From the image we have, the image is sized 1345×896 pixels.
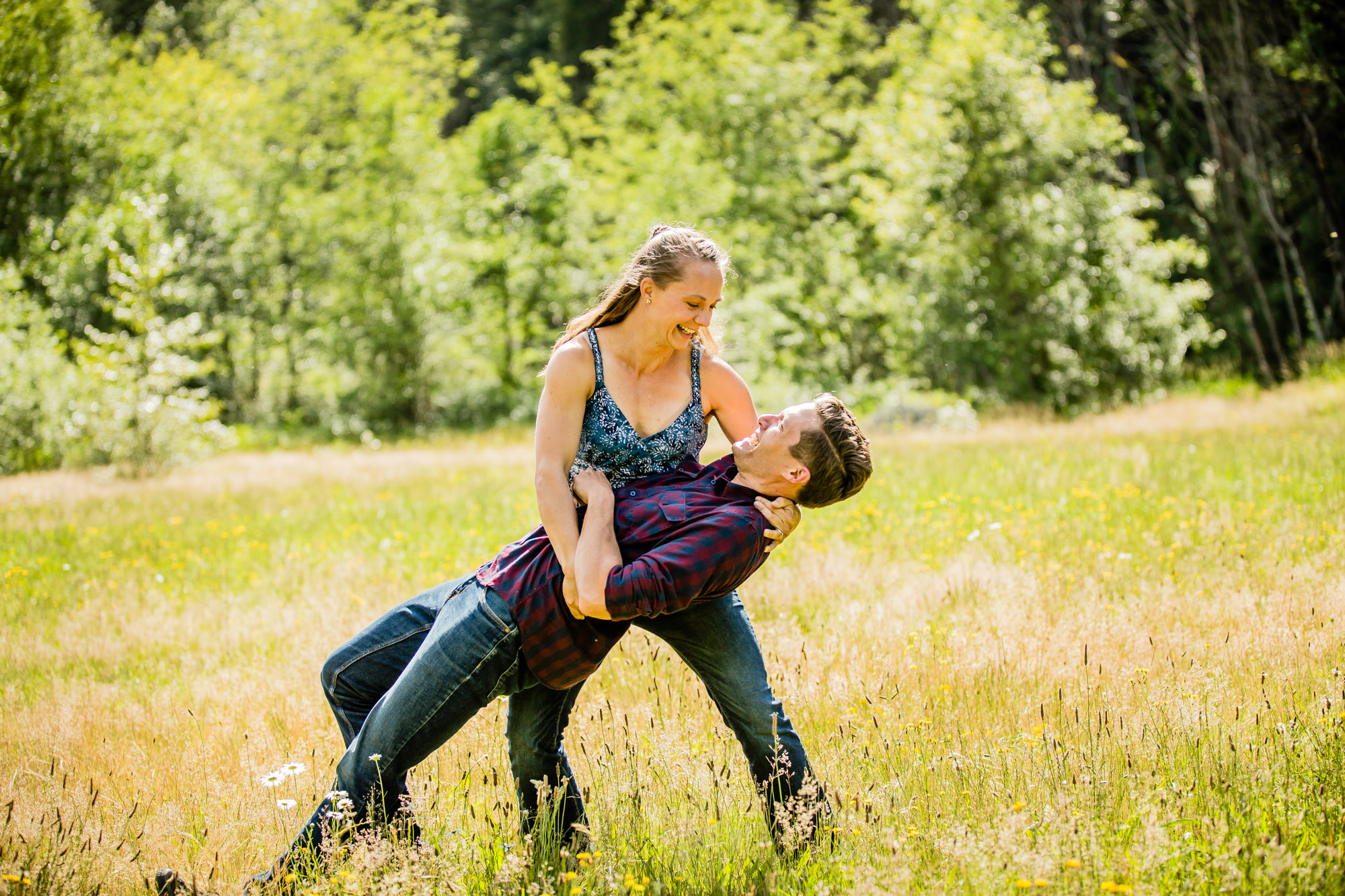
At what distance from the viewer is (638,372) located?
3.17 meters

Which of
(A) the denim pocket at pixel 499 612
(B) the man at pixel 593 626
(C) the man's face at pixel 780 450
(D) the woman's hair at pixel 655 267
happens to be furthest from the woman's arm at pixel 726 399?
(A) the denim pocket at pixel 499 612

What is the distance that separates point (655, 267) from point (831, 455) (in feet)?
2.77

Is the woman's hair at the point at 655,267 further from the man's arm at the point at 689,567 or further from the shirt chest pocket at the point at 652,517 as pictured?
the man's arm at the point at 689,567

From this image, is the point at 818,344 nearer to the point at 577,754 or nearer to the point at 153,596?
the point at 153,596

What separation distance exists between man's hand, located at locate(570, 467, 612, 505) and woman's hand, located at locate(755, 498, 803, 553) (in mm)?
461

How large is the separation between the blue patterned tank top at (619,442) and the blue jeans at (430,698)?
55 cm

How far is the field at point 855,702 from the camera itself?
2.90 metres

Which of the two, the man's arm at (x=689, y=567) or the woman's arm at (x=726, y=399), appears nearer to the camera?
the man's arm at (x=689, y=567)

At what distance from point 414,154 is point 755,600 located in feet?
68.2

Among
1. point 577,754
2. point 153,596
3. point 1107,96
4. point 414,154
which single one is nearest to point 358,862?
point 577,754

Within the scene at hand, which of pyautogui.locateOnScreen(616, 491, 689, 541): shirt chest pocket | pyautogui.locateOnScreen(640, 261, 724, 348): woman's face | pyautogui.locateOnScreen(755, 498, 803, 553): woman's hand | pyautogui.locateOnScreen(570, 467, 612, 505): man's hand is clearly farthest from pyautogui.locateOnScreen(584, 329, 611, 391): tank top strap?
pyautogui.locateOnScreen(755, 498, 803, 553): woman's hand

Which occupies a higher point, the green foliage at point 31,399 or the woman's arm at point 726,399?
the woman's arm at point 726,399

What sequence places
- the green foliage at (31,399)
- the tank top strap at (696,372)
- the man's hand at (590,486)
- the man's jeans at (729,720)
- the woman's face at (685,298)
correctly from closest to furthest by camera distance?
the man's hand at (590,486) → the man's jeans at (729,720) → the woman's face at (685,298) → the tank top strap at (696,372) → the green foliage at (31,399)

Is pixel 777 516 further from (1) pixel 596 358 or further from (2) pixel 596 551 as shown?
(1) pixel 596 358
